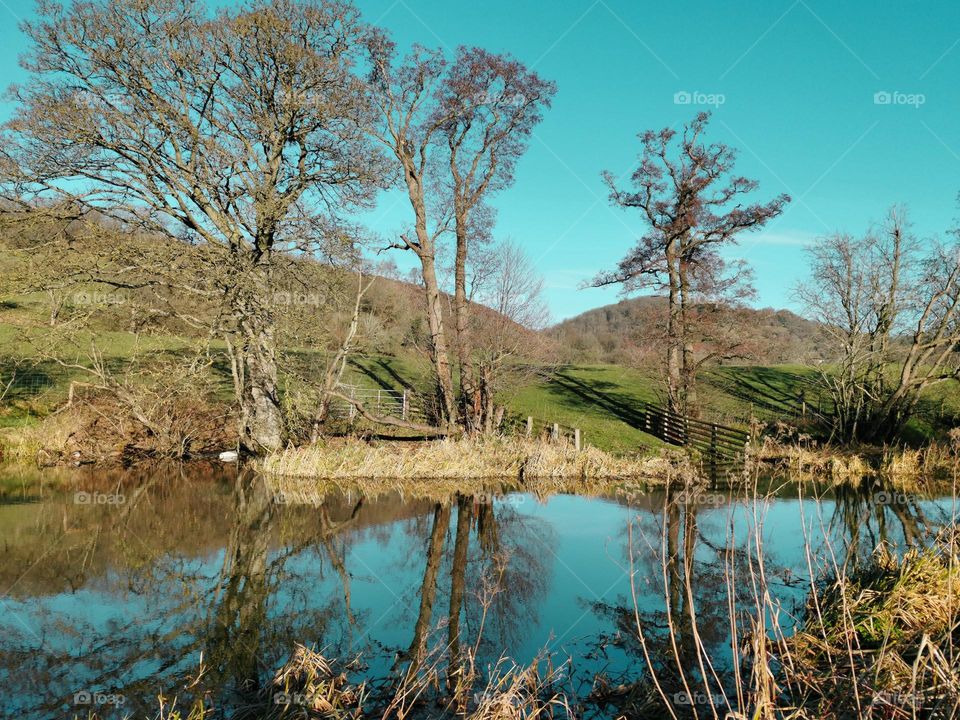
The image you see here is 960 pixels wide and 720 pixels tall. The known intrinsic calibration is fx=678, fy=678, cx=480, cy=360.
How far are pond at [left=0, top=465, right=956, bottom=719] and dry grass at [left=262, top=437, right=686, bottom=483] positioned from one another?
2.02m

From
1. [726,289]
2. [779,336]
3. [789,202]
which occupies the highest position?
[789,202]

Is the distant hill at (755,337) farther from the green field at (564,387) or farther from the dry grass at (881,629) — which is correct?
the dry grass at (881,629)

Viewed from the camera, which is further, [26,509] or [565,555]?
[26,509]

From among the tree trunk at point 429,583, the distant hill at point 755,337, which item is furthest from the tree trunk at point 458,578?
the distant hill at point 755,337

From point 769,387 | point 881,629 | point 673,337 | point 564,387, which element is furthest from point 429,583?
point 769,387

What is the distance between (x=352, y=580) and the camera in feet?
30.5

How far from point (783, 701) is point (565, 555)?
5.38 metres

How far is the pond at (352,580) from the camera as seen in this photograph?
623 cm

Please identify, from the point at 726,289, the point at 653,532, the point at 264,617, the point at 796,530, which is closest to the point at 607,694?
the point at 264,617

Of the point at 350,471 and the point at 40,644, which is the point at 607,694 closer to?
the point at 40,644

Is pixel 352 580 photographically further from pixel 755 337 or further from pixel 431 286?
pixel 755 337

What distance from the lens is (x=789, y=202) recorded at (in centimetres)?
2275

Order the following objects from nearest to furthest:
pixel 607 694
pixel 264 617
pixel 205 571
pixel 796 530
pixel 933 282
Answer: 1. pixel 607 694
2. pixel 264 617
3. pixel 205 571
4. pixel 796 530
5. pixel 933 282

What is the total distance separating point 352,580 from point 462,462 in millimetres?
8771
